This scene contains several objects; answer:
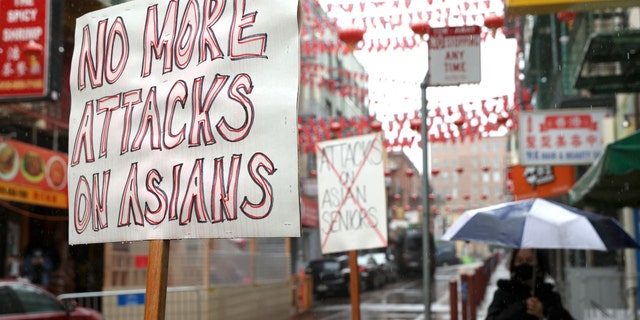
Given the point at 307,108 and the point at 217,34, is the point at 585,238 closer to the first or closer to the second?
the point at 217,34

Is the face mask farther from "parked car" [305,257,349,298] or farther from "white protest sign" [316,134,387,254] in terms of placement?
"parked car" [305,257,349,298]

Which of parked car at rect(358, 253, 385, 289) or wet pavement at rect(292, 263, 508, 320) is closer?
wet pavement at rect(292, 263, 508, 320)

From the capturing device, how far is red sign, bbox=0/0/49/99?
10789 mm

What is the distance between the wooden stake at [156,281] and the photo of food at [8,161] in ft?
39.6

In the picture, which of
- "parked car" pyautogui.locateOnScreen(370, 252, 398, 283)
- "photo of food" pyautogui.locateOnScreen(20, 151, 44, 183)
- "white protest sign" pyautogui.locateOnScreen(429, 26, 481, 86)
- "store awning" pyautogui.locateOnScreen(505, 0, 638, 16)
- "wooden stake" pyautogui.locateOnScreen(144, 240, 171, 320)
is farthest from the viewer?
"parked car" pyautogui.locateOnScreen(370, 252, 398, 283)

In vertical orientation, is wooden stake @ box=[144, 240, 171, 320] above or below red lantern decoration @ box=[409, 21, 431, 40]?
below

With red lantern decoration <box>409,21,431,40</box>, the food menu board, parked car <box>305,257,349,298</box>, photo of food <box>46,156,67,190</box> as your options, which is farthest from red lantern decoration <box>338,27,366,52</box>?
parked car <box>305,257,349,298</box>

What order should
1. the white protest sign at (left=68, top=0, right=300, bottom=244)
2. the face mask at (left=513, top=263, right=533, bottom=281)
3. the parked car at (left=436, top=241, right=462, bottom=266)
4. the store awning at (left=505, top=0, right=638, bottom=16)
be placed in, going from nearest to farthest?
the white protest sign at (left=68, top=0, right=300, bottom=244) → the face mask at (left=513, top=263, right=533, bottom=281) → the store awning at (left=505, top=0, right=638, bottom=16) → the parked car at (left=436, top=241, right=462, bottom=266)

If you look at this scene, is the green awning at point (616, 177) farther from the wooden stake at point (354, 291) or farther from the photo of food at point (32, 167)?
the photo of food at point (32, 167)

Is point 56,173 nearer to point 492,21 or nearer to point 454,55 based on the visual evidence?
A: point 492,21

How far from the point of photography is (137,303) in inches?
485

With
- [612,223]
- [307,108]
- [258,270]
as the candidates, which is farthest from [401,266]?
[612,223]

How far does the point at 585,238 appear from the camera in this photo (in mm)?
6953

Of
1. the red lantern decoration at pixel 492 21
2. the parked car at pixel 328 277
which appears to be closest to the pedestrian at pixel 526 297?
the red lantern decoration at pixel 492 21
